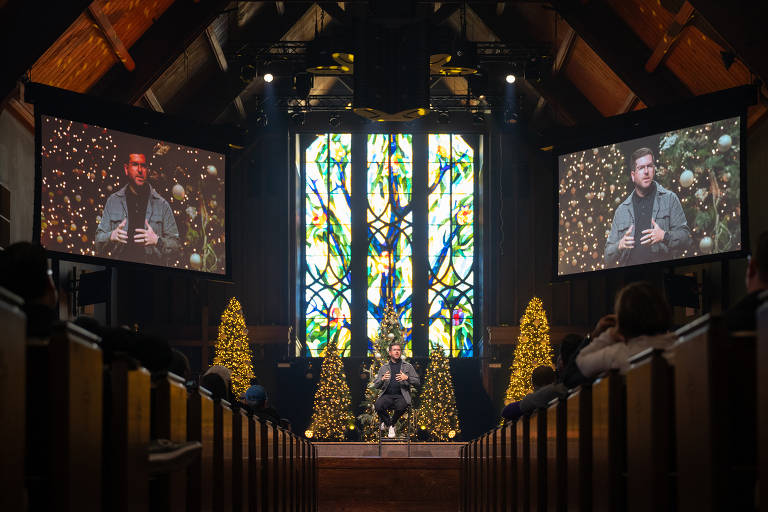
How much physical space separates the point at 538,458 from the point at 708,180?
21.2ft

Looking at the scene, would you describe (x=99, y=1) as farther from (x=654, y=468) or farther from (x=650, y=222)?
(x=654, y=468)

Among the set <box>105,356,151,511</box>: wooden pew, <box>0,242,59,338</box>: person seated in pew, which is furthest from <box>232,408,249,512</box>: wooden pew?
<box>0,242,59,338</box>: person seated in pew

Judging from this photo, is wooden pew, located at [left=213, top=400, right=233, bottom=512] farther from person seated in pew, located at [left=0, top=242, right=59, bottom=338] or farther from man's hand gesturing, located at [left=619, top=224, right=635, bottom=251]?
man's hand gesturing, located at [left=619, top=224, right=635, bottom=251]

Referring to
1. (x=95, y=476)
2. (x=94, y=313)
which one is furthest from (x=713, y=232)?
(x=95, y=476)

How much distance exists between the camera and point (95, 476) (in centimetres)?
217

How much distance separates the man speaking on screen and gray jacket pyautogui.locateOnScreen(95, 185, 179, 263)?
4702mm

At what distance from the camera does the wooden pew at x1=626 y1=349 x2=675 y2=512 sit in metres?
2.23

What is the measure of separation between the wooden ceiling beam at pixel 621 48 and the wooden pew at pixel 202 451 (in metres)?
8.43

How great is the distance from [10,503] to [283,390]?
12.8 meters

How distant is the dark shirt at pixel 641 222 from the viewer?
10297 mm

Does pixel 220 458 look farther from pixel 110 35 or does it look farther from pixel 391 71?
pixel 110 35

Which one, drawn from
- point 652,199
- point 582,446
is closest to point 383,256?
point 652,199

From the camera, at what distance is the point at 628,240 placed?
10.6 meters

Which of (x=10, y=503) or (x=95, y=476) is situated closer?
(x=10, y=503)
